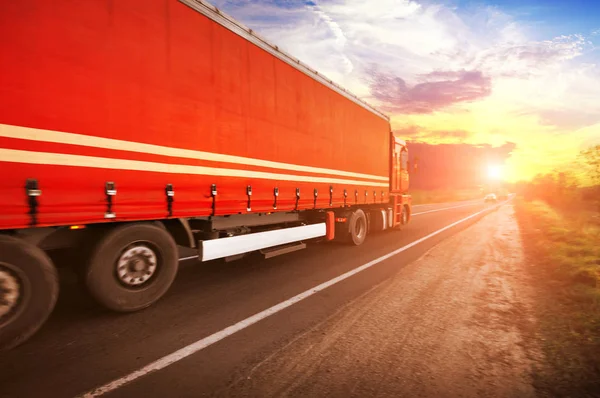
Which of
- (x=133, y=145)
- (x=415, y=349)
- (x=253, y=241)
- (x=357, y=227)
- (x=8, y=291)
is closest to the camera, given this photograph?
(x=8, y=291)

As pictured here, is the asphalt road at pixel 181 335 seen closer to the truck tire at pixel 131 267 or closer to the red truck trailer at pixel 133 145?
the truck tire at pixel 131 267

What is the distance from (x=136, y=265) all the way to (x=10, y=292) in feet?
4.11

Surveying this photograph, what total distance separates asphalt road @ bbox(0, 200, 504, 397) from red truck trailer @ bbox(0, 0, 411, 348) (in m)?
0.37

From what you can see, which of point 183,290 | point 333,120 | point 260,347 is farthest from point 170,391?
point 333,120

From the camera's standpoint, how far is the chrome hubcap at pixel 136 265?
13.8 feet

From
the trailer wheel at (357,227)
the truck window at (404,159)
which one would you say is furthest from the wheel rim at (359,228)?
the truck window at (404,159)

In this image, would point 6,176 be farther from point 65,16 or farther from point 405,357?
point 405,357

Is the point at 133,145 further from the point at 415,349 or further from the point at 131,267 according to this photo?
the point at 415,349

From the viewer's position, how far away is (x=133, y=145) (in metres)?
3.99

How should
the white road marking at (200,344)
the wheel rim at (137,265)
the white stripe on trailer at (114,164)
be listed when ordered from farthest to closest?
the wheel rim at (137,265), the white stripe on trailer at (114,164), the white road marking at (200,344)

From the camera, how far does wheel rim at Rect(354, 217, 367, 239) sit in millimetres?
10081

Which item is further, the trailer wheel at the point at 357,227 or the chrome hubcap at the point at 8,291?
the trailer wheel at the point at 357,227

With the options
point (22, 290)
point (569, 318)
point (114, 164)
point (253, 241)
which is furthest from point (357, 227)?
point (22, 290)

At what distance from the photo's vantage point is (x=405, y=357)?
3217 mm
